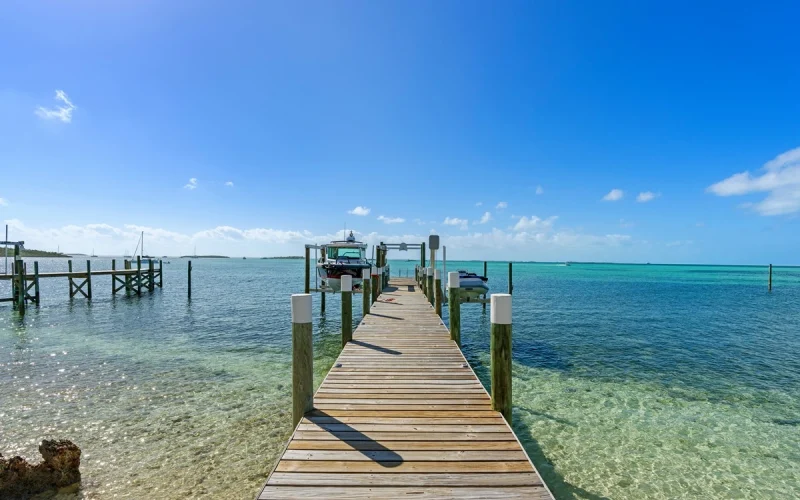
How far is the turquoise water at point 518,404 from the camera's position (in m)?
5.29

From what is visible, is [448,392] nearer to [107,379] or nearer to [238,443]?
[238,443]

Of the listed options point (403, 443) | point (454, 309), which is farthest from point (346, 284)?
point (403, 443)

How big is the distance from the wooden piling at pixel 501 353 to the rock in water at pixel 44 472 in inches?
225

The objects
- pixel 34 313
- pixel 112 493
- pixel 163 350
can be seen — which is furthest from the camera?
pixel 34 313

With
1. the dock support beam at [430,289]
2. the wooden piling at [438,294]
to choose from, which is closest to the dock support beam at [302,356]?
the wooden piling at [438,294]

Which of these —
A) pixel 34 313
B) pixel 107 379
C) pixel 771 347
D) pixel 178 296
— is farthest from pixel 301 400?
pixel 178 296

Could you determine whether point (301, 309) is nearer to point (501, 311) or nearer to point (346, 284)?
point (501, 311)

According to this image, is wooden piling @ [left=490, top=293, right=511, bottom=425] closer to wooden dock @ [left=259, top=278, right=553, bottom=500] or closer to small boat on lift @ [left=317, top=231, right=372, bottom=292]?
wooden dock @ [left=259, top=278, right=553, bottom=500]

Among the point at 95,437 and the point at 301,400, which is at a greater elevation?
the point at 301,400

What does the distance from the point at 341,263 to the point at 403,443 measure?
688 inches

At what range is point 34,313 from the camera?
20.3 metres

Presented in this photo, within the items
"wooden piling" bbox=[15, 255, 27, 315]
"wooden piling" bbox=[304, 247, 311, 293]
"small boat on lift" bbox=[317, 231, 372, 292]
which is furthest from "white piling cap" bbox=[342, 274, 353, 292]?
"wooden piling" bbox=[15, 255, 27, 315]

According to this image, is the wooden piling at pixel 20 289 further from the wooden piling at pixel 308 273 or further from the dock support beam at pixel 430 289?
the dock support beam at pixel 430 289

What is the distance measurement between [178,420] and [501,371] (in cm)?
612
